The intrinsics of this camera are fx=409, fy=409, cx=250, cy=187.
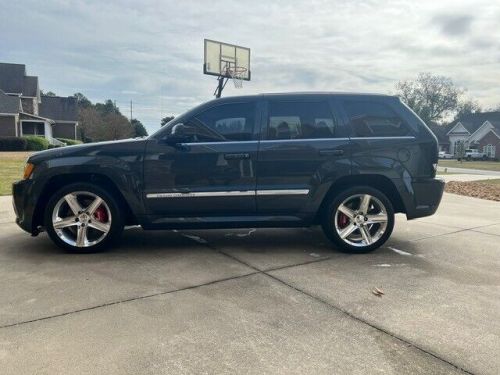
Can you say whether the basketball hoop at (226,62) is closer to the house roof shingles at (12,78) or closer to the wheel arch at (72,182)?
the wheel arch at (72,182)

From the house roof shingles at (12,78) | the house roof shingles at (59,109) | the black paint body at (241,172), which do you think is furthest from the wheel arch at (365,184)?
the house roof shingles at (59,109)

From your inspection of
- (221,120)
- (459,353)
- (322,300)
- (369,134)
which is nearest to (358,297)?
(322,300)

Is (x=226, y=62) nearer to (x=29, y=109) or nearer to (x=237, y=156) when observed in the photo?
(x=237, y=156)

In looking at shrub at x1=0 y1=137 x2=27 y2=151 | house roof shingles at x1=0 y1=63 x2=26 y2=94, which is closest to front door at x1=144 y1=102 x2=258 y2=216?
shrub at x1=0 y1=137 x2=27 y2=151

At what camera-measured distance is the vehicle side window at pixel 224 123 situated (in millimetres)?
4691

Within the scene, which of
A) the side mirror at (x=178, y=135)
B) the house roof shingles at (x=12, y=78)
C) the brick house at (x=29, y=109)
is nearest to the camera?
the side mirror at (x=178, y=135)

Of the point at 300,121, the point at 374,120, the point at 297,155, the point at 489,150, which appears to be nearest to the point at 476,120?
the point at 489,150

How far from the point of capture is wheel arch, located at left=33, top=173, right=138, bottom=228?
15.3 feet

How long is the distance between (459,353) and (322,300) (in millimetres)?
1113

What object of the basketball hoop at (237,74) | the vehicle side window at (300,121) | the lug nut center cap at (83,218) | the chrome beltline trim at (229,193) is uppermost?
the basketball hoop at (237,74)

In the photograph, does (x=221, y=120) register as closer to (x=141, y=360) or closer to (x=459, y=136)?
(x=141, y=360)

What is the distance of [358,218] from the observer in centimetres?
488

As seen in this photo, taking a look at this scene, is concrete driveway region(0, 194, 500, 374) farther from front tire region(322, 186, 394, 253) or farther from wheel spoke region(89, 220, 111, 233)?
wheel spoke region(89, 220, 111, 233)

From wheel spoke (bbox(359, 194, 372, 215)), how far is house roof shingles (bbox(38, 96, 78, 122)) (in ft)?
171
